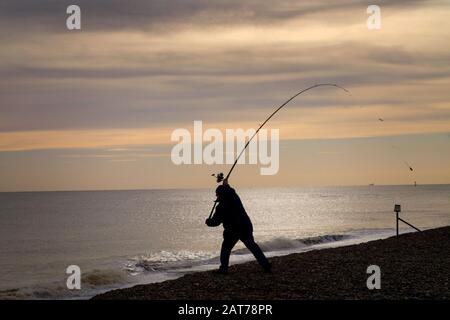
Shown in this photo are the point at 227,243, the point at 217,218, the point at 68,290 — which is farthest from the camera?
the point at 68,290

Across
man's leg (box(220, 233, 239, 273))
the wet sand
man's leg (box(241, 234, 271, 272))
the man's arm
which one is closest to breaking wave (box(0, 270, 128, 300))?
the wet sand

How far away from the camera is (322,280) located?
13.6 m

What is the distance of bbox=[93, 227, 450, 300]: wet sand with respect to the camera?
12.1 metres

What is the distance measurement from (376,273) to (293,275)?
1811 mm

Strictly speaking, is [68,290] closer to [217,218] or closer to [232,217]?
[217,218]

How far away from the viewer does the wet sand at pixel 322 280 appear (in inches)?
477

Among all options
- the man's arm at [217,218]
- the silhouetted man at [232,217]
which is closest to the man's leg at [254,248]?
the silhouetted man at [232,217]

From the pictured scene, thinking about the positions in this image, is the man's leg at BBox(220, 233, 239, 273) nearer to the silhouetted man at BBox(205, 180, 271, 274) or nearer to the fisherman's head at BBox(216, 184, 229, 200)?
the silhouetted man at BBox(205, 180, 271, 274)

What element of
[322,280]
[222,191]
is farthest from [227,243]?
[322,280]
